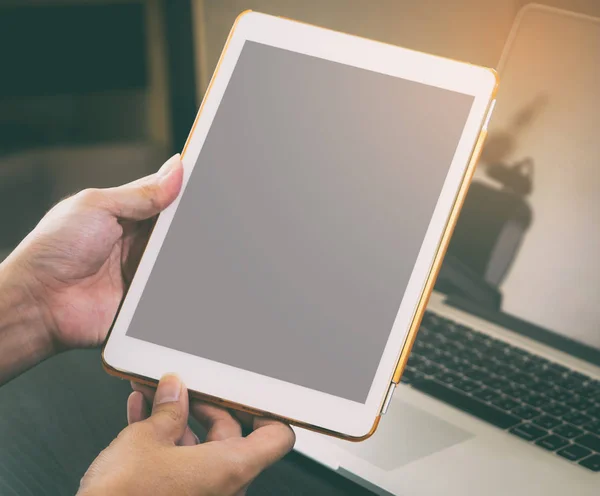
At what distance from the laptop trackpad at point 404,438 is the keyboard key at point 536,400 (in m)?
0.09

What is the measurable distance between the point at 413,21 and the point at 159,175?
393 millimetres

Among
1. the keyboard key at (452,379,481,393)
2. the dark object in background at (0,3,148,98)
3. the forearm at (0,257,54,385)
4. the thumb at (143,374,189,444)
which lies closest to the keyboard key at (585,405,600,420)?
the keyboard key at (452,379,481,393)

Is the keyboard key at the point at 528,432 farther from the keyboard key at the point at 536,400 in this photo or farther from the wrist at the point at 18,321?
the wrist at the point at 18,321

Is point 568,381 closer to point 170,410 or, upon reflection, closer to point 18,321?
point 170,410

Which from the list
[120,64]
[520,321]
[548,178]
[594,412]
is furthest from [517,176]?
[120,64]

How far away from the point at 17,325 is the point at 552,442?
51 centimetres

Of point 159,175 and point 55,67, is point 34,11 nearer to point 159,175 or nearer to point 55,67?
point 55,67

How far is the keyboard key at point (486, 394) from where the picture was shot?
0.66 m

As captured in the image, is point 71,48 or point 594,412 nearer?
point 594,412

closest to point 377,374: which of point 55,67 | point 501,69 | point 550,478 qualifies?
point 550,478

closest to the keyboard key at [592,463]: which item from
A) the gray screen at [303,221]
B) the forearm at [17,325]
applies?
the gray screen at [303,221]

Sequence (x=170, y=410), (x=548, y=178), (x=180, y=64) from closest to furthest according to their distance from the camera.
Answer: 1. (x=170, y=410)
2. (x=548, y=178)
3. (x=180, y=64)

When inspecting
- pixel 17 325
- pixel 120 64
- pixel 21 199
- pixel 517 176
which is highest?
pixel 517 176

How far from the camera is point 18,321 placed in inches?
25.2
